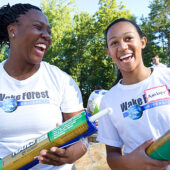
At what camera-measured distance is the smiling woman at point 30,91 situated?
1.62m

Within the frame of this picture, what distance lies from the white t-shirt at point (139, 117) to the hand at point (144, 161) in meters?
0.26

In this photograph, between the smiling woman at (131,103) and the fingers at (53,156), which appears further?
the smiling woman at (131,103)

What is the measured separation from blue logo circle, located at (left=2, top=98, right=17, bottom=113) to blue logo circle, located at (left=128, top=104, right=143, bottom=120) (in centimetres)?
89

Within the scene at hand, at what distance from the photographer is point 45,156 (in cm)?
129

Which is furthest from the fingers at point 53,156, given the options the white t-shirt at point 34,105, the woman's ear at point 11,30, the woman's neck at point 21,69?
the woman's ear at point 11,30

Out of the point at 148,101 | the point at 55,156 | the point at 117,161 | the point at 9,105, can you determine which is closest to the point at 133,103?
the point at 148,101

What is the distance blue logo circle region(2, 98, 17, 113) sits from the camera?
1.63m

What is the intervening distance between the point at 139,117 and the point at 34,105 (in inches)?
32.2

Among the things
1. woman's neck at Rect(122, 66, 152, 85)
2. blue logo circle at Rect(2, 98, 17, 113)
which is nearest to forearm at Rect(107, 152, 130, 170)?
woman's neck at Rect(122, 66, 152, 85)

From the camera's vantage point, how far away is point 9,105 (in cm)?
163

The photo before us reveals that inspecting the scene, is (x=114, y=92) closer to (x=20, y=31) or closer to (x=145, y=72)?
(x=145, y=72)

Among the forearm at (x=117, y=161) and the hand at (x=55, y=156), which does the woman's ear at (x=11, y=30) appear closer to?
the hand at (x=55, y=156)


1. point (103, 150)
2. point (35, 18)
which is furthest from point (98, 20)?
point (35, 18)

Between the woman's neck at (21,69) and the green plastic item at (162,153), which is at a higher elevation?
the woman's neck at (21,69)
